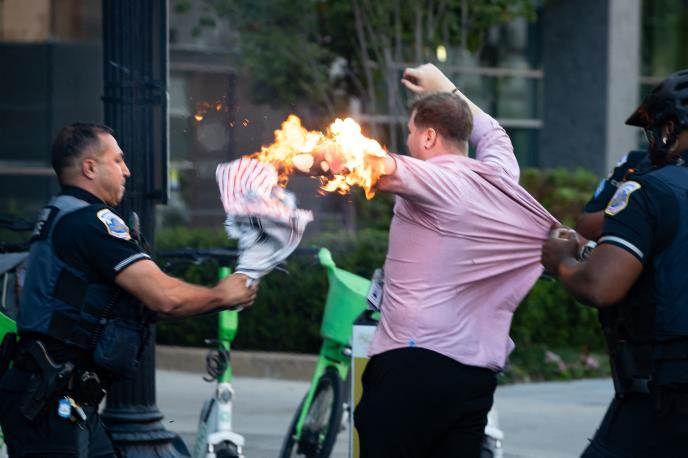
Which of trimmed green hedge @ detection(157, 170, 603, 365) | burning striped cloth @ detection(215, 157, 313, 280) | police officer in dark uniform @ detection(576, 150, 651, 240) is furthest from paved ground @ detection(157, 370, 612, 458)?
burning striped cloth @ detection(215, 157, 313, 280)

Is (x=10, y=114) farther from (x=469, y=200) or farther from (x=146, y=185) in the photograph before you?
(x=469, y=200)

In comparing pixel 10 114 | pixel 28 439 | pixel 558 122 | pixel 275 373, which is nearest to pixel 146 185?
pixel 28 439

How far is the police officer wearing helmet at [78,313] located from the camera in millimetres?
4359

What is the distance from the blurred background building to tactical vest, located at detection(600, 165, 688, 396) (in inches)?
255

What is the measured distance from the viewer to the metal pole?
6527 millimetres

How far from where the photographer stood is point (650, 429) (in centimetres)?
398

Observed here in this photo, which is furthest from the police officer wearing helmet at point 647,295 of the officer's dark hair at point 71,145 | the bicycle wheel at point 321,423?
the bicycle wheel at point 321,423

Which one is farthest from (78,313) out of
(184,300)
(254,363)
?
(254,363)

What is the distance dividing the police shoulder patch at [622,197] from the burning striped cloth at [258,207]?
96cm

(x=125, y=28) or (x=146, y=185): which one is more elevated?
(x=125, y=28)

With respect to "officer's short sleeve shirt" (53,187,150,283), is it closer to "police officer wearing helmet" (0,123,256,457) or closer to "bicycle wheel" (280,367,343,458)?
"police officer wearing helmet" (0,123,256,457)

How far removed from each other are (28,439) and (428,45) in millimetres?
9810

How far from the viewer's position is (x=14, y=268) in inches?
242

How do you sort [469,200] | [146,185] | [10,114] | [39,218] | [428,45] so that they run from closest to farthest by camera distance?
1. [469,200]
2. [39,218]
3. [146,185]
4. [428,45]
5. [10,114]
